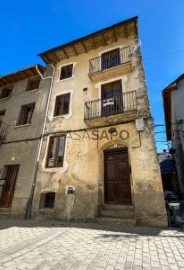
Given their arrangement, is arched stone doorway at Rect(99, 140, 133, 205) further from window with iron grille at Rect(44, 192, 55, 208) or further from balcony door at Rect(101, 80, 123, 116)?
window with iron grille at Rect(44, 192, 55, 208)

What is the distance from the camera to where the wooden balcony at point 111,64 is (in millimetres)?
9281

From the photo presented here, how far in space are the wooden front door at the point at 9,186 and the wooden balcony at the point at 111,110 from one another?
5681 millimetres

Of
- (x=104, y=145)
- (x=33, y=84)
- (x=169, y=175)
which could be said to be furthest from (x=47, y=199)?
(x=169, y=175)

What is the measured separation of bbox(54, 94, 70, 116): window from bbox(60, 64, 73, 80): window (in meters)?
2.12

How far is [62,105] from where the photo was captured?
10.6 meters

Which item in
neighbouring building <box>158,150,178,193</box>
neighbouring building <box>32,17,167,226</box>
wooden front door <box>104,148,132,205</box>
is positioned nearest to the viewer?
neighbouring building <box>32,17,167,226</box>

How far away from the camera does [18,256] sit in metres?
3.31

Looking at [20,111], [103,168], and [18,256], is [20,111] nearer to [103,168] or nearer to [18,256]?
[103,168]

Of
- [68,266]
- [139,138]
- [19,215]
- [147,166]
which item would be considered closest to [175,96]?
[139,138]

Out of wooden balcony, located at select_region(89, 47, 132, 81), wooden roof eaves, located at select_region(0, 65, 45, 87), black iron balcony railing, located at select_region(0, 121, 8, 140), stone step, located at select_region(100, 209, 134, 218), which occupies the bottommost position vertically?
stone step, located at select_region(100, 209, 134, 218)

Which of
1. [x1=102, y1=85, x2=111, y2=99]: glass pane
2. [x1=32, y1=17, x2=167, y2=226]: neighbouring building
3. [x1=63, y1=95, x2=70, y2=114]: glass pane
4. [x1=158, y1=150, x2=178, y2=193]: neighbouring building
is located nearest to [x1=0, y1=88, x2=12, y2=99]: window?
[x1=32, y1=17, x2=167, y2=226]: neighbouring building

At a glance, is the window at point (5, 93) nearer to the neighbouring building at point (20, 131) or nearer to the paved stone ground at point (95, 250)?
the neighbouring building at point (20, 131)

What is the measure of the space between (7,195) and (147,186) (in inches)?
316

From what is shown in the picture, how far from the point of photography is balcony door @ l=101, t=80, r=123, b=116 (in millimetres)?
8734
